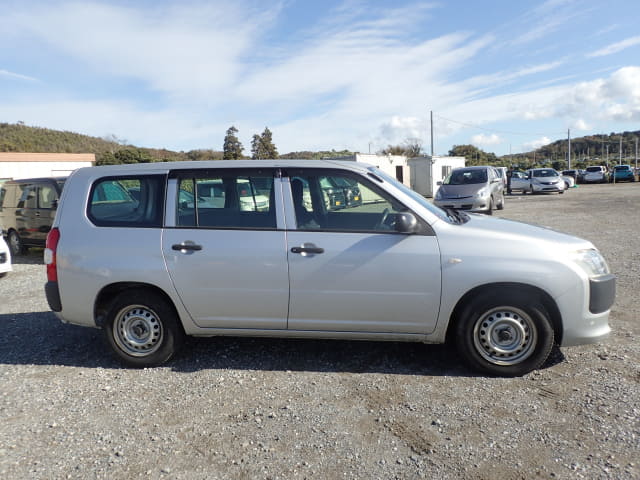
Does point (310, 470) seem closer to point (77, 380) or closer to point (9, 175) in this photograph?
point (77, 380)

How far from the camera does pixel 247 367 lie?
4.39m

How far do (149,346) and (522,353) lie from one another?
3.26 meters

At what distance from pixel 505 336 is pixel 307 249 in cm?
178

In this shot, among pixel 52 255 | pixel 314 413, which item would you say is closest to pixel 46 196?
pixel 52 255

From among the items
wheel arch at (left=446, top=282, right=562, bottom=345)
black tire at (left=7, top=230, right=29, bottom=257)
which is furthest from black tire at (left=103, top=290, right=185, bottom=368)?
black tire at (left=7, top=230, right=29, bottom=257)

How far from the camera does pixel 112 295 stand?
14.9 ft

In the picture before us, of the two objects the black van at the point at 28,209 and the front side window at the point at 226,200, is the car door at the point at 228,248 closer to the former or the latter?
the front side window at the point at 226,200

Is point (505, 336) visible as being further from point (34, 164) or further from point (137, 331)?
point (34, 164)

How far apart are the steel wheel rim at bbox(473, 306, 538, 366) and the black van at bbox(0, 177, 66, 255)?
897 cm

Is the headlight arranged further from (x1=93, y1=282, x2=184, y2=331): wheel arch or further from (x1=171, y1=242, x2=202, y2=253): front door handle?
(x1=93, y1=282, x2=184, y2=331): wheel arch

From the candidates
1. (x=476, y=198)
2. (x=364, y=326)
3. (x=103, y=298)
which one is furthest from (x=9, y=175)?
(x=364, y=326)

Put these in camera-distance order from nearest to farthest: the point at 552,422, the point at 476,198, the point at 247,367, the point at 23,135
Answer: the point at 552,422
the point at 247,367
the point at 476,198
the point at 23,135

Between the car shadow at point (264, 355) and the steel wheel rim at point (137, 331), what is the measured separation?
9.9 inches

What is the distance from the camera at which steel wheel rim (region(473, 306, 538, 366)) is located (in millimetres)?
3930
